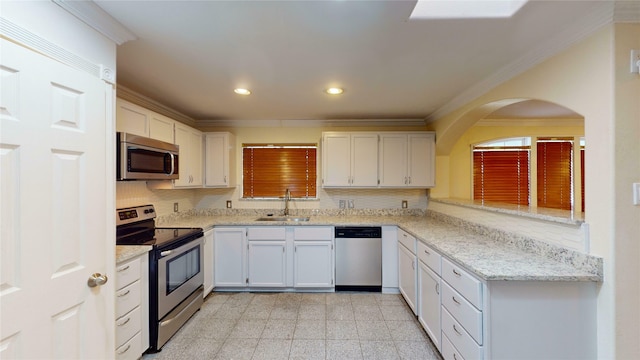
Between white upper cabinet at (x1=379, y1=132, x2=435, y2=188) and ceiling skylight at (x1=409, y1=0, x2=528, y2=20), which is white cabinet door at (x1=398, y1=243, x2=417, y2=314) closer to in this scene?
white upper cabinet at (x1=379, y1=132, x2=435, y2=188)

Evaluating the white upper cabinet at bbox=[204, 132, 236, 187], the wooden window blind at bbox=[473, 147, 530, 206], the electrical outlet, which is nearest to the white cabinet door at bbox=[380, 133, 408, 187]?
the wooden window blind at bbox=[473, 147, 530, 206]

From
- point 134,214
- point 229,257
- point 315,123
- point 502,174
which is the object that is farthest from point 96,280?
point 502,174

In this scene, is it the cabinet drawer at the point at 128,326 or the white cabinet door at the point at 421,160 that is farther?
the white cabinet door at the point at 421,160

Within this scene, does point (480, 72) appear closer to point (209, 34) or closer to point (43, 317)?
point (209, 34)

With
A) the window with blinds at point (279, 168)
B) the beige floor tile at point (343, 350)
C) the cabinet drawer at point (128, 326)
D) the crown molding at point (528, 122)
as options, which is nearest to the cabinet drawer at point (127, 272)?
the cabinet drawer at point (128, 326)

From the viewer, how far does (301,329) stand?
8.34ft

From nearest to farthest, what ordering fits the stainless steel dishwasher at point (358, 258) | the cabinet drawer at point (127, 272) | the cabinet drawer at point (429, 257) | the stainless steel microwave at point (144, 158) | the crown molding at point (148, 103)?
the cabinet drawer at point (127, 272) → the stainless steel microwave at point (144, 158) → the cabinet drawer at point (429, 257) → the crown molding at point (148, 103) → the stainless steel dishwasher at point (358, 258)

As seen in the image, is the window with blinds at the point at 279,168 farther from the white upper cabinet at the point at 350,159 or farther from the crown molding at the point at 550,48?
the crown molding at the point at 550,48

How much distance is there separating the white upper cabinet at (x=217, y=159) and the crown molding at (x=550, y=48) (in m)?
2.96

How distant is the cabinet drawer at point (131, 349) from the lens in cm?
184

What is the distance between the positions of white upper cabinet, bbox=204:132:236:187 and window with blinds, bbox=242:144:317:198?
35cm

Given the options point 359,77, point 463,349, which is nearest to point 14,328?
point 463,349

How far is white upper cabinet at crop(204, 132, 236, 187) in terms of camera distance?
3.62m

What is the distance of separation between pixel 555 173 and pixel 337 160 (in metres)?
3.17
